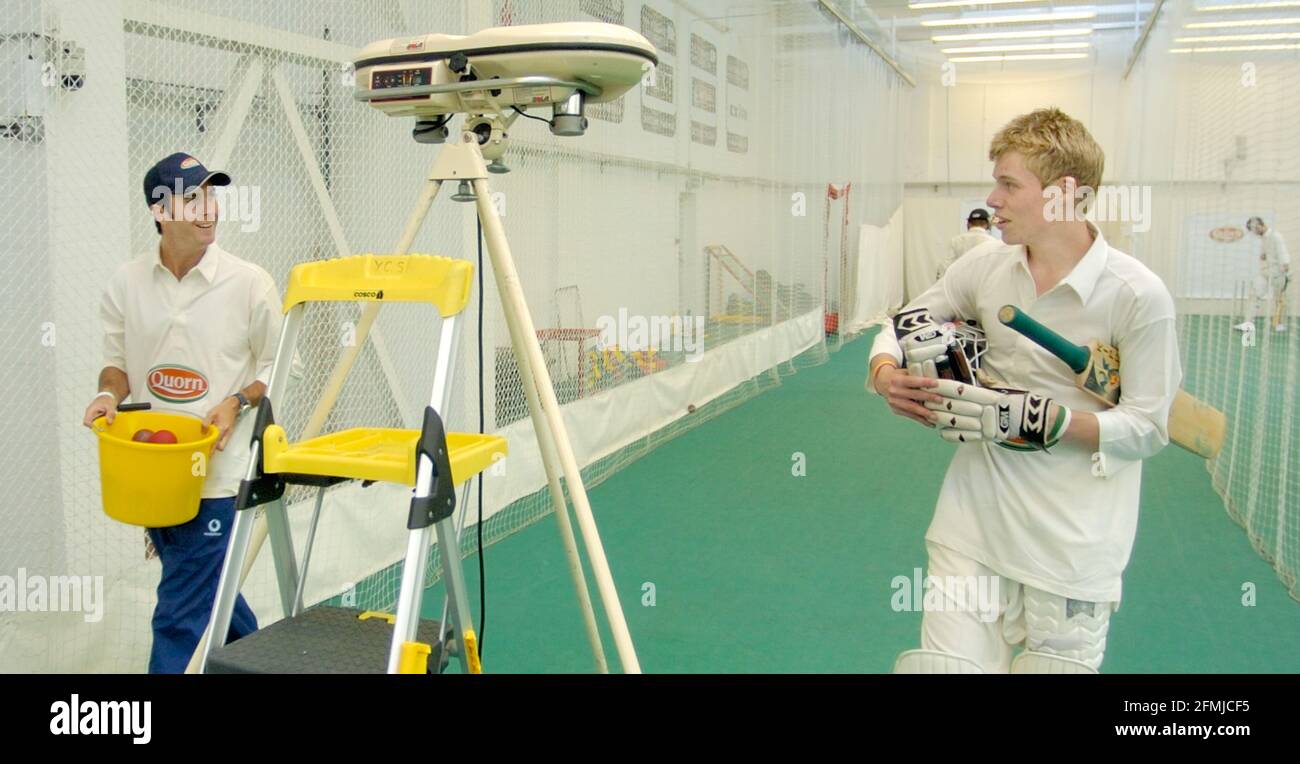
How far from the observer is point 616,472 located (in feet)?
20.1

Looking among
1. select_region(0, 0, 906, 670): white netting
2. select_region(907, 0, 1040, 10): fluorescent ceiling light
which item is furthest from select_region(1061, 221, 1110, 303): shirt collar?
select_region(907, 0, 1040, 10): fluorescent ceiling light

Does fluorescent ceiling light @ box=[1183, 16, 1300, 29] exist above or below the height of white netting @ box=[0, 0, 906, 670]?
above

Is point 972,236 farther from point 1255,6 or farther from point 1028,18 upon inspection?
point 1028,18

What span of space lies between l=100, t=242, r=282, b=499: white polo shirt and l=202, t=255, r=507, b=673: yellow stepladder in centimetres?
67

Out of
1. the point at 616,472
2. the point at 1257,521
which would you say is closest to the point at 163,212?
the point at 616,472

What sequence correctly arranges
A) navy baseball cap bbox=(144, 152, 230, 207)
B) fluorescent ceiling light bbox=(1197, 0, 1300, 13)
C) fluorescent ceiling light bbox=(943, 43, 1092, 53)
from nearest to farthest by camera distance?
navy baseball cap bbox=(144, 152, 230, 207), fluorescent ceiling light bbox=(1197, 0, 1300, 13), fluorescent ceiling light bbox=(943, 43, 1092, 53)

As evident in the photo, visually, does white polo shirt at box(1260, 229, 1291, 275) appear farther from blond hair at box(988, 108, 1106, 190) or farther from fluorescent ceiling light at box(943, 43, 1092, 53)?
fluorescent ceiling light at box(943, 43, 1092, 53)

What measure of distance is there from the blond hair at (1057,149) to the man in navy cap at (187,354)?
6.43 feet

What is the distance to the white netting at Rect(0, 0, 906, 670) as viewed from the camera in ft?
9.50

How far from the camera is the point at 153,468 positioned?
2.36 m

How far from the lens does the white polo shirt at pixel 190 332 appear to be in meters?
2.55

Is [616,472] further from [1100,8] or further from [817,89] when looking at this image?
[1100,8]

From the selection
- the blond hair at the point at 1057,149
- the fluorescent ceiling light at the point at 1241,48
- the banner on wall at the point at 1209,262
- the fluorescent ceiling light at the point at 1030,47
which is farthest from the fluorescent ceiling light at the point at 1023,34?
the blond hair at the point at 1057,149

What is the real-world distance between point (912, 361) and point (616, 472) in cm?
419
